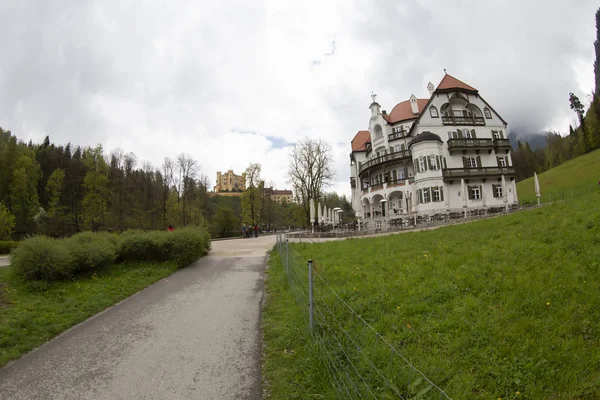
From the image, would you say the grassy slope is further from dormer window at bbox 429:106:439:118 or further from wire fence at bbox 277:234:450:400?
wire fence at bbox 277:234:450:400

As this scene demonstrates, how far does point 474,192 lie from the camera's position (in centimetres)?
3519

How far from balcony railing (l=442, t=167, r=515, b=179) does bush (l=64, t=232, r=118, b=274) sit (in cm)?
3260

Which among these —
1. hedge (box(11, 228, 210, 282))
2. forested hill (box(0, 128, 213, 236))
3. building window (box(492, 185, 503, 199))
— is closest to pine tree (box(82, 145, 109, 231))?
forested hill (box(0, 128, 213, 236))

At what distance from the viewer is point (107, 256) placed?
33.9 feet

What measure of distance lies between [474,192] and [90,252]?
3679 centimetres

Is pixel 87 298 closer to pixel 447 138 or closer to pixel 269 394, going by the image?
pixel 269 394

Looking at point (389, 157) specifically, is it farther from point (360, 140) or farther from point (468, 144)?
point (360, 140)

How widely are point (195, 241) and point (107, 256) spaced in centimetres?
370

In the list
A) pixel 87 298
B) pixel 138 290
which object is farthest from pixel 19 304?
pixel 138 290

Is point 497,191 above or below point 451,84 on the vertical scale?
below

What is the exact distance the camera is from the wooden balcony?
35375 mm

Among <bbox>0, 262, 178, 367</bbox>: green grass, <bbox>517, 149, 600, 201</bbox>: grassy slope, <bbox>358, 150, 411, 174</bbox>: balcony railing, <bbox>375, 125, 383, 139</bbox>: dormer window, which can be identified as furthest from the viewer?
<bbox>517, 149, 600, 201</bbox>: grassy slope

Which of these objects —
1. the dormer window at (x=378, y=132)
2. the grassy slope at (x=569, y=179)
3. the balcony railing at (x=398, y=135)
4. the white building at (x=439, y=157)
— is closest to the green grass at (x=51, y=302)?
the white building at (x=439, y=157)

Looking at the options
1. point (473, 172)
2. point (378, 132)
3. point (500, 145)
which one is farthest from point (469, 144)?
point (378, 132)
